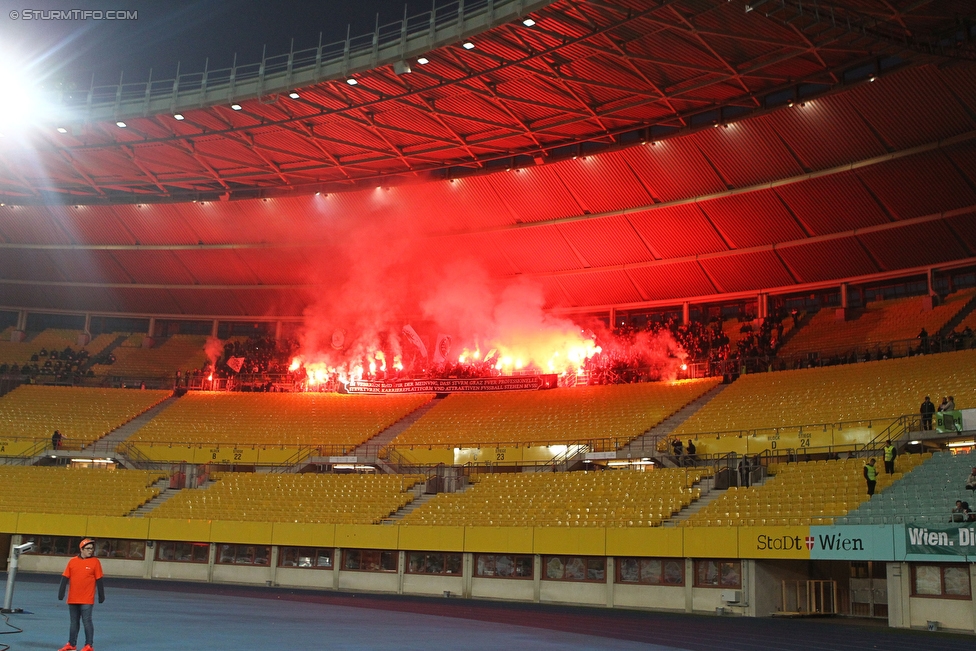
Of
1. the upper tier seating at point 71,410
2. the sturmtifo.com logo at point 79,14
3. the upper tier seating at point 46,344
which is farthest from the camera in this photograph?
the upper tier seating at point 46,344

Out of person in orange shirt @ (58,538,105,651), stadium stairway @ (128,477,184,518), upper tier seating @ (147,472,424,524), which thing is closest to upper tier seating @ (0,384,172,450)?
stadium stairway @ (128,477,184,518)

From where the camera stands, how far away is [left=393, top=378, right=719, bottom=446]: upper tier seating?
1444 inches

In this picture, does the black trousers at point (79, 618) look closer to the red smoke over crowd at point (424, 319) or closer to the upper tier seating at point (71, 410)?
the upper tier seating at point (71, 410)

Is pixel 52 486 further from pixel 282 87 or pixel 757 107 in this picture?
pixel 757 107

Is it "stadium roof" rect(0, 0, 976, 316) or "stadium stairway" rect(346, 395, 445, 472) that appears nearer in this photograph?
"stadium roof" rect(0, 0, 976, 316)

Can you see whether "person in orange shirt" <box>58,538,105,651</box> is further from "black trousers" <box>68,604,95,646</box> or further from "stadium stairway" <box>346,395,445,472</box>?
"stadium stairway" <box>346,395,445,472</box>

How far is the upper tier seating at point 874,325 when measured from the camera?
119 feet

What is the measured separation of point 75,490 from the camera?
118 ft

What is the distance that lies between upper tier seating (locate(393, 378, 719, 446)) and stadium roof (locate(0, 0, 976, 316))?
6.25m

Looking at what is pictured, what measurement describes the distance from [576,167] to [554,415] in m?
10.8

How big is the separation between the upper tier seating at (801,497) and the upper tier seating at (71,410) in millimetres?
29456

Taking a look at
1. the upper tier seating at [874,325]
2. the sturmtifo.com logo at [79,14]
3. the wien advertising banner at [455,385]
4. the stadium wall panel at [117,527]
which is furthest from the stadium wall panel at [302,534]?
the sturmtifo.com logo at [79,14]

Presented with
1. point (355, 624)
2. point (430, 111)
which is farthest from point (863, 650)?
point (430, 111)

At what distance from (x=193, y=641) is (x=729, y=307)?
112 feet
